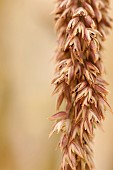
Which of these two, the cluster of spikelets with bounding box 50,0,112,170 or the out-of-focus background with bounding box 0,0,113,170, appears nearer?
the cluster of spikelets with bounding box 50,0,112,170

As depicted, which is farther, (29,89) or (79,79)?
(29,89)

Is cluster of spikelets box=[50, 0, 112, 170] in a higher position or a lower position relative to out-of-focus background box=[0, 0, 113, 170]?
lower

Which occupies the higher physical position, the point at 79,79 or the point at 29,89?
the point at 29,89

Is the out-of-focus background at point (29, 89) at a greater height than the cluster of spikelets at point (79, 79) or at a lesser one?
greater

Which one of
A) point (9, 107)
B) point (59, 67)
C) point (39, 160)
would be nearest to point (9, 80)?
point (9, 107)
